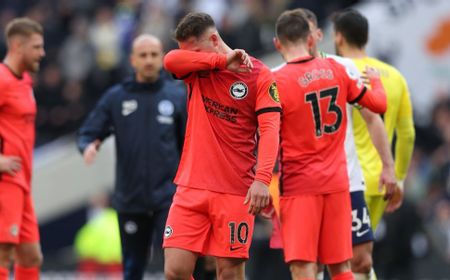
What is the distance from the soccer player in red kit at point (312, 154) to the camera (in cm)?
970

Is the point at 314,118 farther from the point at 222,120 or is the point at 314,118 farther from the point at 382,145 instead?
the point at 222,120

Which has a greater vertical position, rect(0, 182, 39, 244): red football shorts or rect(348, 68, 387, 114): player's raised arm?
rect(348, 68, 387, 114): player's raised arm

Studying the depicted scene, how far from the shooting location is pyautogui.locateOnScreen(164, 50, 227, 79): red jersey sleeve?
888 cm

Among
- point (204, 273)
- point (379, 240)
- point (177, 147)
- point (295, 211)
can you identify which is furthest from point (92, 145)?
point (379, 240)

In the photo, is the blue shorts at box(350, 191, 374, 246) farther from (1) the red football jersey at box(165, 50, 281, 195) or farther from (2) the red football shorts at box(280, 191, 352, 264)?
(1) the red football jersey at box(165, 50, 281, 195)

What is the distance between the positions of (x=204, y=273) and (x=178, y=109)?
5.35 feet

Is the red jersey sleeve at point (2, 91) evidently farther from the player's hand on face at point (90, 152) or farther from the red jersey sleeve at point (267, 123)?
the red jersey sleeve at point (267, 123)

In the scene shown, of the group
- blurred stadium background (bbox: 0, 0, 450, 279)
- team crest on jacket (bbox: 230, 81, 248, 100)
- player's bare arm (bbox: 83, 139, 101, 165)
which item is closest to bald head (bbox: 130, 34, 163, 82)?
player's bare arm (bbox: 83, 139, 101, 165)

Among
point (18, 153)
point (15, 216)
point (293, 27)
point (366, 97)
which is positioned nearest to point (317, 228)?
point (366, 97)

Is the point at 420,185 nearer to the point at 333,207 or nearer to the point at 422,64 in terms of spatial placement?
the point at 422,64

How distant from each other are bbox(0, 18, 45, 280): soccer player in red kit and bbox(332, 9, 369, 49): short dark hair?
2913mm

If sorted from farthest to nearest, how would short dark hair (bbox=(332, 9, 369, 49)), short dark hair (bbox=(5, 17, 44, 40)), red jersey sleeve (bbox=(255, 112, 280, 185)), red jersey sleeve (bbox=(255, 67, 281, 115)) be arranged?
1. short dark hair (bbox=(5, 17, 44, 40))
2. short dark hair (bbox=(332, 9, 369, 49))
3. red jersey sleeve (bbox=(255, 67, 281, 115))
4. red jersey sleeve (bbox=(255, 112, 280, 185))

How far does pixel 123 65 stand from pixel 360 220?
11714 millimetres

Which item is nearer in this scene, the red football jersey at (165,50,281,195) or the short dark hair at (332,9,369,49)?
the red football jersey at (165,50,281,195)
